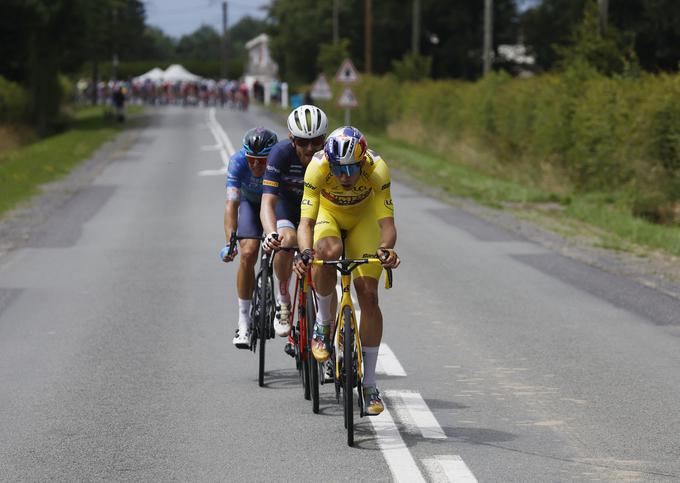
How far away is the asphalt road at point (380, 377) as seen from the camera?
6.26 meters

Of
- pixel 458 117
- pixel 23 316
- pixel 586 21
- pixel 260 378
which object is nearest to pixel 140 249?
pixel 23 316

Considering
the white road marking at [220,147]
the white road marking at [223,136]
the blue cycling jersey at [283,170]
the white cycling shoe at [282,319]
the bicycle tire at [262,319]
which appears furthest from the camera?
the white road marking at [223,136]

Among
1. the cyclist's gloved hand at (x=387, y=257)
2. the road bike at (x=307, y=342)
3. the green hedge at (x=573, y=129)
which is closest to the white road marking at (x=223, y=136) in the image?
the green hedge at (x=573, y=129)

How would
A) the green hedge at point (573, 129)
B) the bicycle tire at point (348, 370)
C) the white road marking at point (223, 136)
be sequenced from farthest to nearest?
the white road marking at point (223, 136)
the green hedge at point (573, 129)
the bicycle tire at point (348, 370)

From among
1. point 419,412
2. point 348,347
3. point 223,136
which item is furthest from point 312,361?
point 223,136

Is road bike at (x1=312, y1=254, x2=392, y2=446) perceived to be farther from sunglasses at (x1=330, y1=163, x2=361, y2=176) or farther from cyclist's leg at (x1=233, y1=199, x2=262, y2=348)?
cyclist's leg at (x1=233, y1=199, x2=262, y2=348)

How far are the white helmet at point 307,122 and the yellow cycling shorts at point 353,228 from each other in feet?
1.96

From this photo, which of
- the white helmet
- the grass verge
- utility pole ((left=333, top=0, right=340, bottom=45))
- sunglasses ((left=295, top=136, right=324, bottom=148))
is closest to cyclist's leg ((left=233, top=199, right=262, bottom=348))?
sunglasses ((left=295, top=136, right=324, bottom=148))

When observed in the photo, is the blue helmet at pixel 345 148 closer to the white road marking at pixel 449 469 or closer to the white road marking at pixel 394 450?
the white road marking at pixel 394 450

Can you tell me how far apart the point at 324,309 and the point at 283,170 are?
4.02ft

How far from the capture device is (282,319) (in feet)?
27.9

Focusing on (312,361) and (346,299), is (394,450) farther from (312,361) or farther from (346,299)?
(312,361)

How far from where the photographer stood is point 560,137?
25266 millimetres

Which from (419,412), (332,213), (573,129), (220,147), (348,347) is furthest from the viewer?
(220,147)
